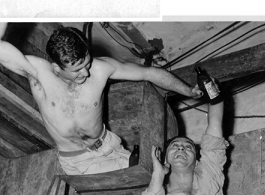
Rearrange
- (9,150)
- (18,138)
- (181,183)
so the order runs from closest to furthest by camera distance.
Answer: (181,183)
(18,138)
(9,150)

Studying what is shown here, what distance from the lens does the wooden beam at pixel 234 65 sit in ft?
9.09

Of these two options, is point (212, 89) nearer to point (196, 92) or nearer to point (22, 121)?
point (196, 92)

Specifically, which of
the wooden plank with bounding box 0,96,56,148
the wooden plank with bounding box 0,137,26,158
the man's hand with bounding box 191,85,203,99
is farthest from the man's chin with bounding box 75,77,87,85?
the wooden plank with bounding box 0,137,26,158

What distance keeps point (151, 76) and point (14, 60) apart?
Result: 843 millimetres

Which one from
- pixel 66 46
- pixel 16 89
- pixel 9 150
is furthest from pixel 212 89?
pixel 9 150

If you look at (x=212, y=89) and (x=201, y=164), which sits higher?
(x=212, y=89)

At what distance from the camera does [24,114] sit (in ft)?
11.0

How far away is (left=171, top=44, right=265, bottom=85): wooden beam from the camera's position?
2.77m

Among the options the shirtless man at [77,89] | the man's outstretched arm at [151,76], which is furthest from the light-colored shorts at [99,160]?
the man's outstretched arm at [151,76]

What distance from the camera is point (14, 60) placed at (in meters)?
2.38

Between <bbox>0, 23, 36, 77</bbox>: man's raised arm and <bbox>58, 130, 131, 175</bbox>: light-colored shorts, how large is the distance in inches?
24.8

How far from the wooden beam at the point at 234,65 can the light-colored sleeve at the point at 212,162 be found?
0.44m

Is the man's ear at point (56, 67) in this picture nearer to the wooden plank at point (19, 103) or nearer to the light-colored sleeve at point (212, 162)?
the wooden plank at point (19, 103)

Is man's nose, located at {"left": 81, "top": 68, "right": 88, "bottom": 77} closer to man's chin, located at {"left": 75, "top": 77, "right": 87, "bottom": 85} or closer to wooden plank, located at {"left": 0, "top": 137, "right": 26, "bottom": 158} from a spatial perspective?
man's chin, located at {"left": 75, "top": 77, "right": 87, "bottom": 85}
